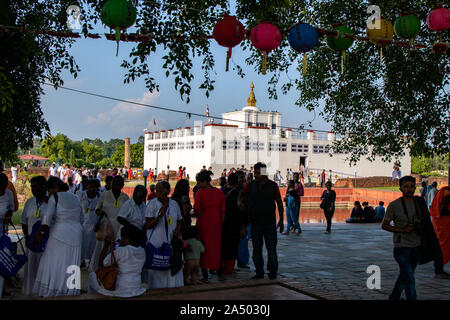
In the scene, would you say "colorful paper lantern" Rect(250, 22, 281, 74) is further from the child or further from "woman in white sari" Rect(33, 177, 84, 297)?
"woman in white sari" Rect(33, 177, 84, 297)

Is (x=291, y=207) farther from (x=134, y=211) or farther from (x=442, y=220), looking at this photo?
(x=134, y=211)

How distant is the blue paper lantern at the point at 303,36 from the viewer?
596 cm

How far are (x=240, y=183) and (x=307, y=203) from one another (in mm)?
19069

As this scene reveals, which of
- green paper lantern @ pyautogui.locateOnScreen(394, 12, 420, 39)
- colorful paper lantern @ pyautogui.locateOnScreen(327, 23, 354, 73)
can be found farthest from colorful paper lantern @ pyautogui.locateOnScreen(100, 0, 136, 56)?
green paper lantern @ pyautogui.locateOnScreen(394, 12, 420, 39)

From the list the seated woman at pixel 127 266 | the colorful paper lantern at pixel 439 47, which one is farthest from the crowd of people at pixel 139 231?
the colorful paper lantern at pixel 439 47

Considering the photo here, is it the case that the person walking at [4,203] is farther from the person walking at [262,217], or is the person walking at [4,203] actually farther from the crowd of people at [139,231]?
the person walking at [262,217]

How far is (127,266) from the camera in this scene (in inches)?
183

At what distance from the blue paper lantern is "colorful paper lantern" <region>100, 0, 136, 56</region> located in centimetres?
211

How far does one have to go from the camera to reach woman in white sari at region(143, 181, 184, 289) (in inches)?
202

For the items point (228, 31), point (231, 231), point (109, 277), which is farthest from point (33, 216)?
point (228, 31)

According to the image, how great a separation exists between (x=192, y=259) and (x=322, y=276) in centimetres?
200

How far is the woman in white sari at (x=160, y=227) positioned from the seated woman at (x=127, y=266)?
312 mm

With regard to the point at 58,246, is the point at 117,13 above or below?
above
